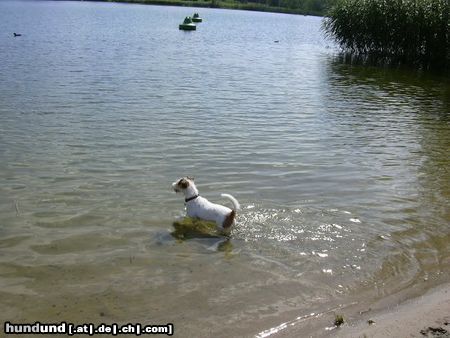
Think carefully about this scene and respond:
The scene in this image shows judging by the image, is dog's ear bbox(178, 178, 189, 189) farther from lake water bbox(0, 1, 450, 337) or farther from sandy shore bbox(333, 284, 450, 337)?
sandy shore bbox(333, 284, 450, 337)

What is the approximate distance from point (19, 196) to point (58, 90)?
9.85 m

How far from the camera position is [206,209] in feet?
23.2

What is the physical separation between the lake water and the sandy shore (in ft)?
0.94

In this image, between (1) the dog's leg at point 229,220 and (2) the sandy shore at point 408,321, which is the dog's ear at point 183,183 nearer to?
(1) the dog's leg at point 229,220

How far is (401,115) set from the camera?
16531 mm

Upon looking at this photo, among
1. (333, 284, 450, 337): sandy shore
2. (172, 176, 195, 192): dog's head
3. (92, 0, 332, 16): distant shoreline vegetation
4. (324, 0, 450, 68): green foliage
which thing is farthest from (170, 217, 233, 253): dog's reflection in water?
(92, 0, 332, 16): distant shoreline vegetation

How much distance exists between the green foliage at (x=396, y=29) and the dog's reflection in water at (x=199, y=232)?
24.3 meters

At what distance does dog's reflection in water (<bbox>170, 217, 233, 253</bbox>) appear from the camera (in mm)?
6833

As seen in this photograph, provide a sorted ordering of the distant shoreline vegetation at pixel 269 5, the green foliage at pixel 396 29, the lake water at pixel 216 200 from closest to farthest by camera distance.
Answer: the lake water at pixel 216 200, the green foliage at pixel 396 29, the distant shoreline vegetation at pixel 269 5

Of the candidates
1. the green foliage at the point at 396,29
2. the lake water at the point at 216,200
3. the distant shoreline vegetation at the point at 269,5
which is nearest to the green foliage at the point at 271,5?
the distant shoreline vegetation at the point at 269,5

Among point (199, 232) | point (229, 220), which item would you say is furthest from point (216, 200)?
point (229, 220)

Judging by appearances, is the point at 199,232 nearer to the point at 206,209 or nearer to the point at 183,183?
the point at 206,209

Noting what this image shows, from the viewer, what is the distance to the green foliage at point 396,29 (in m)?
27.2

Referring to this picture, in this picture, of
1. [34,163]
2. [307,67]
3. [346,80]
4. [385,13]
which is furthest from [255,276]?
[385,13]
